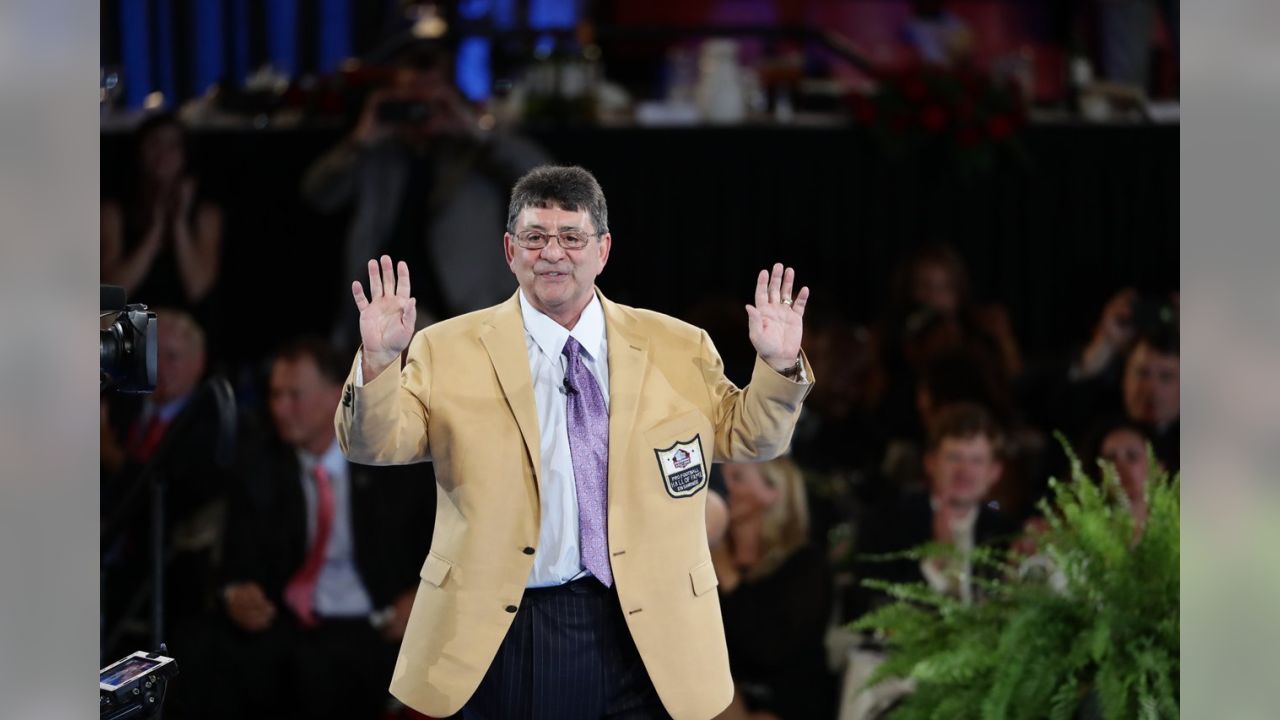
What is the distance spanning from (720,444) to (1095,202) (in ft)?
12.3

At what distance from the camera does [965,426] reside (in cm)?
520

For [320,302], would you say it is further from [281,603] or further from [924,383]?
[924,383]

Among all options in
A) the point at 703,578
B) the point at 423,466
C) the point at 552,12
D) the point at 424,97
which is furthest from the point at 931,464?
the point at 552,12

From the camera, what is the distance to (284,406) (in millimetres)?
5387

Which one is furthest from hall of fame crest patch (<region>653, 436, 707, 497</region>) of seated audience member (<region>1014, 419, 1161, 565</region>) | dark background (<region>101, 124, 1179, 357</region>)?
dark background (<region>101, 124, 1179, 357</region>)

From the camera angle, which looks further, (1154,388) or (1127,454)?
(1154,388)

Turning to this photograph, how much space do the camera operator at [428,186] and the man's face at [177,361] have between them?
1.69 ft

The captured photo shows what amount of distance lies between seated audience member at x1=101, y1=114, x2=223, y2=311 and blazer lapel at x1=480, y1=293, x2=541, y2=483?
3.30 m

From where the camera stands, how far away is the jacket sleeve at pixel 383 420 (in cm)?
280

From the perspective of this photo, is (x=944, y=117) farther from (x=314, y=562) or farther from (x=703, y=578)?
(x=703, y=578)

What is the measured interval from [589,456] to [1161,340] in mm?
3263

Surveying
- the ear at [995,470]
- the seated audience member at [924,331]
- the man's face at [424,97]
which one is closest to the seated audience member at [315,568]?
the man's face at [424,97]

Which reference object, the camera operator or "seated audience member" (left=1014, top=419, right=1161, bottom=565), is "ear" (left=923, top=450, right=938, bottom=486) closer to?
"seated audience member" (left=1014, top=419, right=1161, bottom=565)
